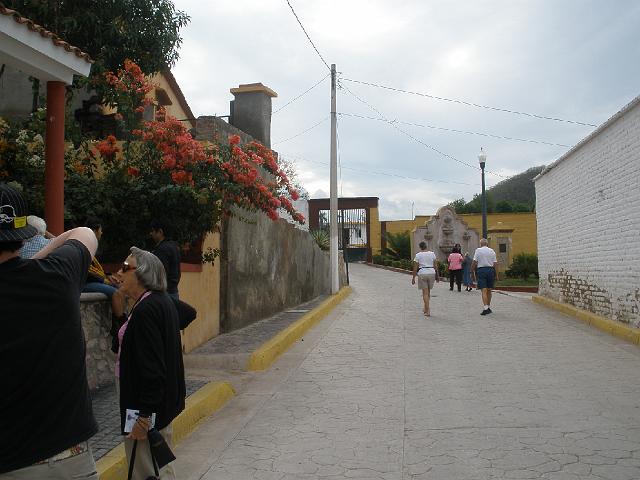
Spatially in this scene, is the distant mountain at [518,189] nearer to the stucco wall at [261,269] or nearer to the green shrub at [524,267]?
Result: the green shrub at [524,267]

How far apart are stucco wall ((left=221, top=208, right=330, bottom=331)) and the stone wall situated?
3.33 metres

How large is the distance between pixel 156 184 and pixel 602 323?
7540 millimetres

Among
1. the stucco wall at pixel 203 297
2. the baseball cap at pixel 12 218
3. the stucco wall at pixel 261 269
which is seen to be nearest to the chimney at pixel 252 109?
→ the stucco wall at pixel 261 269

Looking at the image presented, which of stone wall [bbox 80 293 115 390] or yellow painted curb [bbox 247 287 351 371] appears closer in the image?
stone wall [bbox 80 293 115 390]

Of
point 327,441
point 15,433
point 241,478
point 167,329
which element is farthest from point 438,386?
point 15,433

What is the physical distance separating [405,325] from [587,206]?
416 centimetres

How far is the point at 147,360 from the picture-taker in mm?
3281

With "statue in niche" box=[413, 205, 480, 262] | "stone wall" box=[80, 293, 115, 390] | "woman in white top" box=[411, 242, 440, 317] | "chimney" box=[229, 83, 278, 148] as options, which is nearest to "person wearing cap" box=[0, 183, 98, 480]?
"stone wall" box=[80, 293, 115, 390]

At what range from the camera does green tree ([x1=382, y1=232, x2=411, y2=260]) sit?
123 ft

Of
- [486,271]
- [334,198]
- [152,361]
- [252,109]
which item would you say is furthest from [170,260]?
[334,198]

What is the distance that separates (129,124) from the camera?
8.59m

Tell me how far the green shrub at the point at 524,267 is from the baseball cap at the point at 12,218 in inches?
1189

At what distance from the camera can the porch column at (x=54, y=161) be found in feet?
20.5

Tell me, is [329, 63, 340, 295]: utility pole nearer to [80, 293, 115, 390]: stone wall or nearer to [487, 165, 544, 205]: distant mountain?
[80, 293, 115, 390]: stone wall
